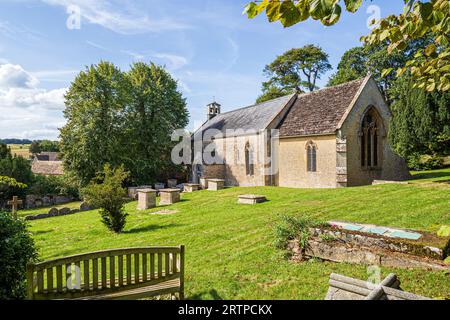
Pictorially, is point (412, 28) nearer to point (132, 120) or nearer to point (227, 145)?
point (227, 145)

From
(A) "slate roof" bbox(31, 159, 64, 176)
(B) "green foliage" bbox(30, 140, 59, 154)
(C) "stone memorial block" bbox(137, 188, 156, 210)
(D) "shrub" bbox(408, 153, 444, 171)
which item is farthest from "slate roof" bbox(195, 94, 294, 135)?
(B) "green foliage" bbox(30, 140, 59, 154)

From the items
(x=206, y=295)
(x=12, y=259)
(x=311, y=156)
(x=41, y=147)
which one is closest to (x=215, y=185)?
(x=311, y=156)

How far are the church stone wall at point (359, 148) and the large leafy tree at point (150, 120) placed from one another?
2066 cm

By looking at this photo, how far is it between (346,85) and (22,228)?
877 inches

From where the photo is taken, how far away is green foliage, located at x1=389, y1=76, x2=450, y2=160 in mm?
17125

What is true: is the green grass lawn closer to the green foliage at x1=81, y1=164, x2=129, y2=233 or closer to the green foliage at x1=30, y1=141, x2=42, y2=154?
the green foliage at x1=81, y1=164, x2=129, y2=233

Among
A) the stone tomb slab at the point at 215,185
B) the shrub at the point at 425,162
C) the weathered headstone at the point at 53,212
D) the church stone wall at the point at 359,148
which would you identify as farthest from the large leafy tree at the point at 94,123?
the shrub at the point at 425,162

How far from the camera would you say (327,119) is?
798 inches

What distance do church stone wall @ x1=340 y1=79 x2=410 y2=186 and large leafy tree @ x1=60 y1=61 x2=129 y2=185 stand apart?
74.4 ft

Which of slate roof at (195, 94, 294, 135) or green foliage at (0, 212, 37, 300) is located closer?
green foliage at (0, 212, 37, 300)

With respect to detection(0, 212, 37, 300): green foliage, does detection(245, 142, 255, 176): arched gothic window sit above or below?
above

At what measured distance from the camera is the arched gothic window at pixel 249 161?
84.9 feet
